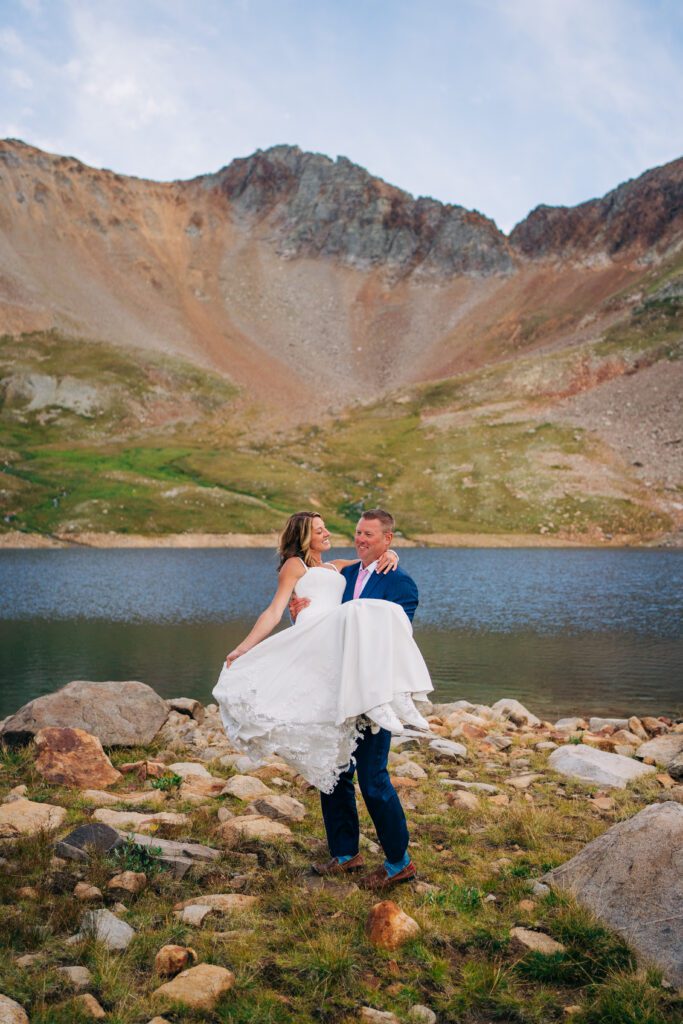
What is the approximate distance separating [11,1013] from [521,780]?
9997 mm

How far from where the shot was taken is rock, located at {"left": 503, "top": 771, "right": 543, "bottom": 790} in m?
13.2

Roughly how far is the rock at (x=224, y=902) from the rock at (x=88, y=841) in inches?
61.1

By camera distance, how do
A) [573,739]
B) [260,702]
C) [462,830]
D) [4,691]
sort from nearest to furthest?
[260,702] → [462,830] → [573,739] → [4,691]

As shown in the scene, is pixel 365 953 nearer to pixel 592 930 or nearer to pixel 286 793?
pixel 592 930

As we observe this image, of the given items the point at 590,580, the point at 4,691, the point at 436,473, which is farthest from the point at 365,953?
the point at 436,473

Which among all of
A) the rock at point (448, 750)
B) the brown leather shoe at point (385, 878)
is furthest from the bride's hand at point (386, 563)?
the rock at point (448, 750)

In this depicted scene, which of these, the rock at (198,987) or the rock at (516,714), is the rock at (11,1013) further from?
the rock at (516,714)

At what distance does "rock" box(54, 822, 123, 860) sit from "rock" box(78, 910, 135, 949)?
1.56 meters

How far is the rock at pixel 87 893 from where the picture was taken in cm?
761

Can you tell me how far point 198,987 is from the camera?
6.03 metres

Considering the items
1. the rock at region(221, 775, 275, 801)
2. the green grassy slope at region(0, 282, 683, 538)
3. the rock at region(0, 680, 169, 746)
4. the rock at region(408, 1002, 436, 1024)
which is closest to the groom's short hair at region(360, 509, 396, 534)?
the rock at region(408, 1002, 436, 1024)

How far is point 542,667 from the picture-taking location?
33.2 m

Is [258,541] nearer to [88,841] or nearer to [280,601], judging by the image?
[88,841]

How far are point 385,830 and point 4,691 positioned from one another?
79.6 feet
